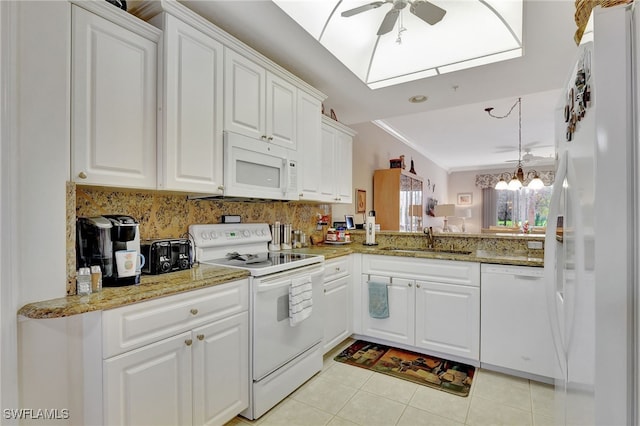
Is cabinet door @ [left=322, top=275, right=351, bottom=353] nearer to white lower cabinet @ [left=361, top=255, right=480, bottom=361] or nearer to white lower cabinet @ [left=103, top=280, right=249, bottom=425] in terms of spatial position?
white lower cabinet @ [left=361, top=255, right=480, bottom=361]

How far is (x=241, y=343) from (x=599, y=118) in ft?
5.90

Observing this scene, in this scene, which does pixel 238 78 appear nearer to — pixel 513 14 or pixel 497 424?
pixel 513 14

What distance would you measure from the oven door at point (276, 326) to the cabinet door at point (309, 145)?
0.78 meters

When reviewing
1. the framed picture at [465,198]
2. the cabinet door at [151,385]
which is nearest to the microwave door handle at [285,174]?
the cabinet door at [151,385]

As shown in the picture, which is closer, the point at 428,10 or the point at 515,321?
A: the point at 428,10

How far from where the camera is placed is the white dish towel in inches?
81.0

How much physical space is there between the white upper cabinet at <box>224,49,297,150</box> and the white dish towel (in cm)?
105

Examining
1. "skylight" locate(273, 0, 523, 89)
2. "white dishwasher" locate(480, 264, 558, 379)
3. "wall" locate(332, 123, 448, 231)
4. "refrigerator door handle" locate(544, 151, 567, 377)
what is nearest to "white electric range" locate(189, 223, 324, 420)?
"white dishwasher" locate(480, 264, 558, 379)

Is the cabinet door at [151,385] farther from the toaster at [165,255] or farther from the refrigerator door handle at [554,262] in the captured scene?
the refrigerator door handle at [554,262]

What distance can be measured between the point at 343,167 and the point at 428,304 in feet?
5.32

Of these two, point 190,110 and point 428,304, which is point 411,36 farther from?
point 428,304

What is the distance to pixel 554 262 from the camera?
112 cm

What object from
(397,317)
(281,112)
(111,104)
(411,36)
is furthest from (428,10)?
(397,317)

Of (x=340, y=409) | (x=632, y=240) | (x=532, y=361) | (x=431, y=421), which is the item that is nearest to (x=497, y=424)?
(x=431, y=421)
